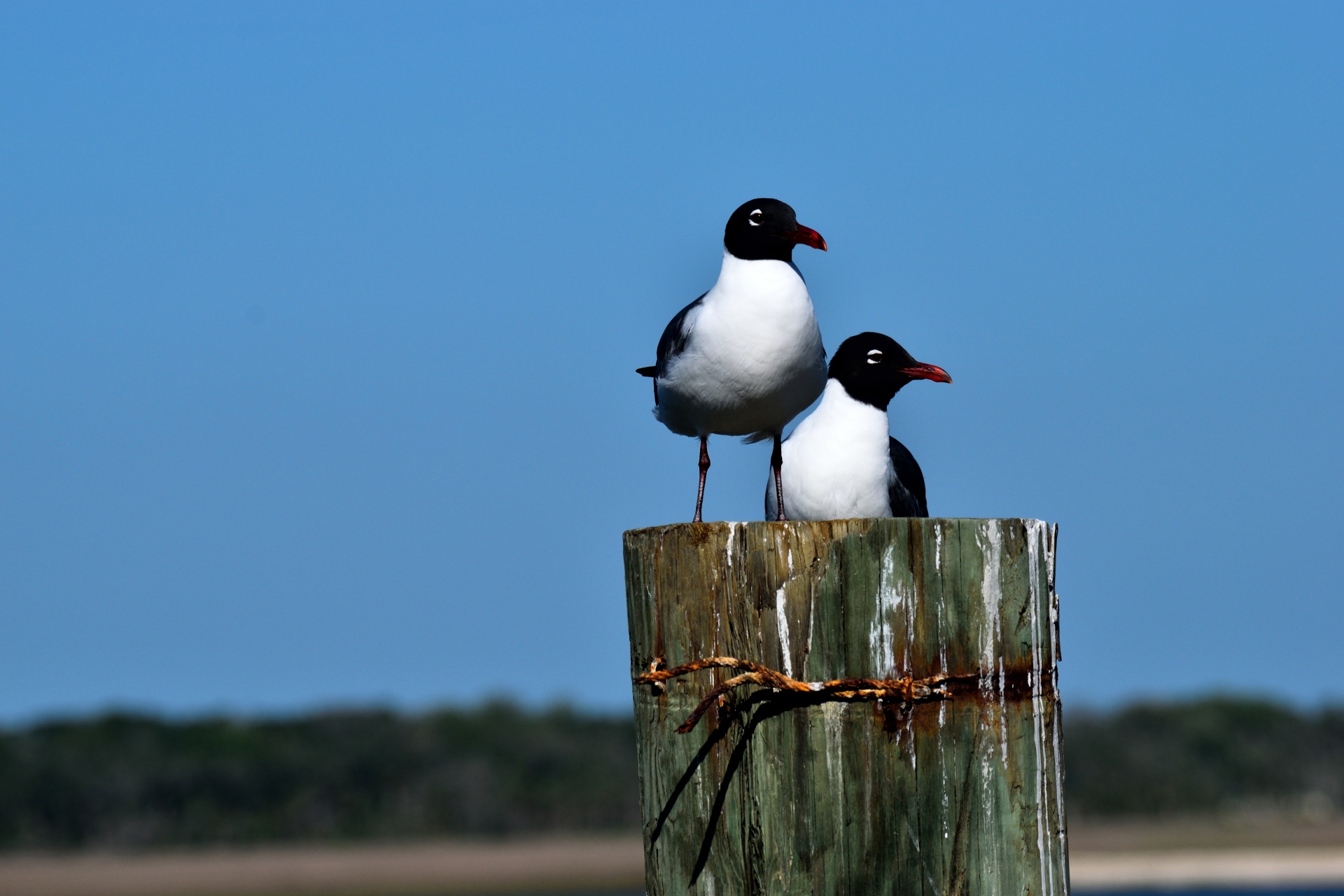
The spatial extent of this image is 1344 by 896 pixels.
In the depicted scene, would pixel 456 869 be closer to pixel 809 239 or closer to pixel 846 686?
pixel 809 239

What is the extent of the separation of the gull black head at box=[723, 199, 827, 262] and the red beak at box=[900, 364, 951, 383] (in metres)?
1.41

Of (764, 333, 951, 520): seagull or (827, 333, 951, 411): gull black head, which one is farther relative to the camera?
(827, 333, 951, 411): gull black head

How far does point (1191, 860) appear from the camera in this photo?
48.6 m

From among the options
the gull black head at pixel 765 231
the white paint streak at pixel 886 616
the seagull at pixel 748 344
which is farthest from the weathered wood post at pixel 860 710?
the gull black head at pixel 765 231

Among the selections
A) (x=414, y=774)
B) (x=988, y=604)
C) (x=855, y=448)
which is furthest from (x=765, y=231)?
(x=414, y=774)

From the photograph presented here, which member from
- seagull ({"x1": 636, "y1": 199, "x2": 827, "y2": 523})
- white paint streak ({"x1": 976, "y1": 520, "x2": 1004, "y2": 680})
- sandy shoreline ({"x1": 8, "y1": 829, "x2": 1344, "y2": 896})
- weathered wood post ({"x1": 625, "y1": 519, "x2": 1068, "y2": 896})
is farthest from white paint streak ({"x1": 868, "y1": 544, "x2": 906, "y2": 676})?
sandy shoreline ({"x1": 8, "y1": 829, "x2": 1344, "y2": 896})

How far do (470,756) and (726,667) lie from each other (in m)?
56.6

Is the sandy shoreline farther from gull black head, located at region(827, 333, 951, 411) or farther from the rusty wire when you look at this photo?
the rusty wire

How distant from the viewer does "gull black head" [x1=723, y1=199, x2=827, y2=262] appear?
6.96 m

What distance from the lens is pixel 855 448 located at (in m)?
8.07

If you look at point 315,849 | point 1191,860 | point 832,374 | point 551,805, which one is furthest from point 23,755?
point 832,374

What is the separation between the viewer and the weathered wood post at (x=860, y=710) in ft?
14.2

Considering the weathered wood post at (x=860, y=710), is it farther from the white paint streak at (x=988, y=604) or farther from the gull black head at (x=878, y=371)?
the gull black head at (x=878, y=371)

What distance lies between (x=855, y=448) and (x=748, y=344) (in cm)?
159
